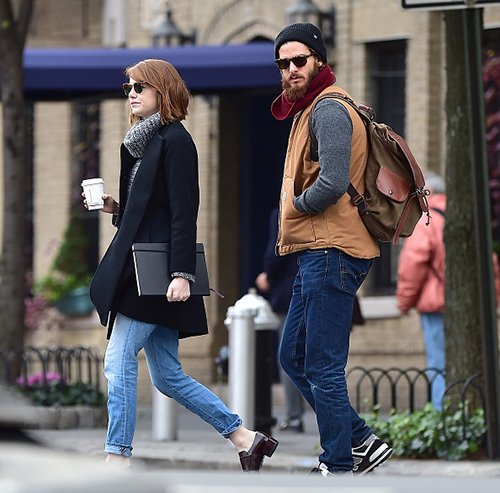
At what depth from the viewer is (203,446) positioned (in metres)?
10.8

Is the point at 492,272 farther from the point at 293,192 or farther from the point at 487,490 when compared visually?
the point at 487,490

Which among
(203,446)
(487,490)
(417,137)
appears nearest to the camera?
(487,490)

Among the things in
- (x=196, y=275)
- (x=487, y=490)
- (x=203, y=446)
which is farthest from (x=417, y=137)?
(x=487, y=490)

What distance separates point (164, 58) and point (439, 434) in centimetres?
682

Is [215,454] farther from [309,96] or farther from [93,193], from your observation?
[309,96]

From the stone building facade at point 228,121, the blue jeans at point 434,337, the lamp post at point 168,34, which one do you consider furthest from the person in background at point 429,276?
the lamp post at point 168,34

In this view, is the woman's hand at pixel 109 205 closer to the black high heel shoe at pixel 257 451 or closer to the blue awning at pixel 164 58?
the black high heel shoe at pixel 257 451

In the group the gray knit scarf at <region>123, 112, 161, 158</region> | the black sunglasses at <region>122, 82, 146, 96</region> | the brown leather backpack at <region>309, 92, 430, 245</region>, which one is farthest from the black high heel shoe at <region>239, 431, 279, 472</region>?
the black sunglasses at <region>122, 82, 146, 96</region>

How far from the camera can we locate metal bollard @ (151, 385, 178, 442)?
37.1ft

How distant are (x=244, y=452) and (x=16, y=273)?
7.52m

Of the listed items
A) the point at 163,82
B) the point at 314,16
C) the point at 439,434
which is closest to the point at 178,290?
the point at 163,82

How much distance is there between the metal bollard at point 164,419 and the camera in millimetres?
11305

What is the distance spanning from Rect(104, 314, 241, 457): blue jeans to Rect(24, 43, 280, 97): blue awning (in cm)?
803

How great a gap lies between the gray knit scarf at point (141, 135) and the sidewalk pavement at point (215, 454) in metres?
1.51
